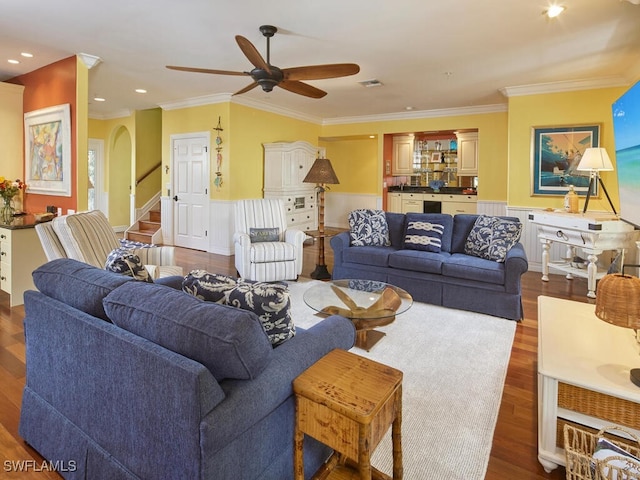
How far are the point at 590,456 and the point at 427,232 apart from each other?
2946mm

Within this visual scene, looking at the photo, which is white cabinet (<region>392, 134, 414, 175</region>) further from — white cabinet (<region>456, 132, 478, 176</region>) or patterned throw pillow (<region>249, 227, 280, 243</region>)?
patterned throw pillow (<region>249, 227, 280, 243</region>)

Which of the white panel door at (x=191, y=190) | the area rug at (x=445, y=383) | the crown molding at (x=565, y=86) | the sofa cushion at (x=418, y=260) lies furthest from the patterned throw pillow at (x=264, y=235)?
the crown molding at (x=565, y=86)

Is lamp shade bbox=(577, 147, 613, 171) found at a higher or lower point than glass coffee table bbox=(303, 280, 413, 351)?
higher

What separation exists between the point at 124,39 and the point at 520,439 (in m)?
4.68

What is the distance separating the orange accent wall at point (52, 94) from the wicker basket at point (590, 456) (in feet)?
16.1

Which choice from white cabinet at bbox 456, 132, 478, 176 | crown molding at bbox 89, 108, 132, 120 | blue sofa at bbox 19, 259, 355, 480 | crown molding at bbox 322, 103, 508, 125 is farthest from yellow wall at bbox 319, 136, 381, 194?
blue sofa at bbox 19, 259, 355, 480

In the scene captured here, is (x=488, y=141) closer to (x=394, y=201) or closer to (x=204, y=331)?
(x=394, y=201)

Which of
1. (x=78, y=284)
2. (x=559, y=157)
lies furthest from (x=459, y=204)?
(x=78, y=284)

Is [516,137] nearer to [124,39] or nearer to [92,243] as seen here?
[124,39]

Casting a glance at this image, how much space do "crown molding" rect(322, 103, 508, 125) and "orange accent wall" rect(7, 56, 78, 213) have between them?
5.25 metres

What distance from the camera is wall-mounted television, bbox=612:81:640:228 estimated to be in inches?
93.1

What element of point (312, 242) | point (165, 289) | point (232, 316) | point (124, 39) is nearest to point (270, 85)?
point (124, 39)

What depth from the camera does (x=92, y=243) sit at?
324 cm

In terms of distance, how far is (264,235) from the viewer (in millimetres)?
4852
